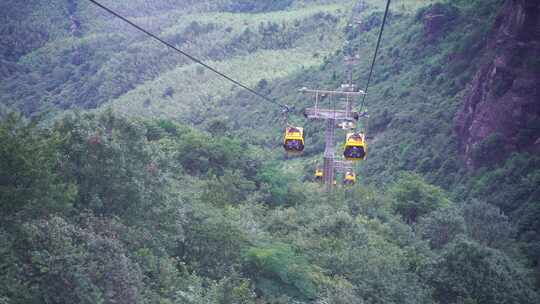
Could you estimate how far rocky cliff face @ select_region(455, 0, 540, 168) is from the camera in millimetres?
47281

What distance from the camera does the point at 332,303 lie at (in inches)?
746

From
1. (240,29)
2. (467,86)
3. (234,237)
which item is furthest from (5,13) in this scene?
(234,237)

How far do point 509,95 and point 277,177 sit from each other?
2041 cm

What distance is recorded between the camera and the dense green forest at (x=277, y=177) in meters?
15.0

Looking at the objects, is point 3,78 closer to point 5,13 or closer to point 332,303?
point 5,13

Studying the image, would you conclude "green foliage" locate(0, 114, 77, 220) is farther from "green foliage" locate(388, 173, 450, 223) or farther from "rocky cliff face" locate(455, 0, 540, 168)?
"rocky cliff face" locate(455, 0, 540, 168)

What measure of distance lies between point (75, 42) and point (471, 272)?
97161mm

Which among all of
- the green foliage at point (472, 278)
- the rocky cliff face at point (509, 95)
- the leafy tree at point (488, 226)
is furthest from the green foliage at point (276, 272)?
the rocky cliff face at point (509, 95)

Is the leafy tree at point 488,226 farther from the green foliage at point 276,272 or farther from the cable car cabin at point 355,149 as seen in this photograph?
the green foliage at point 276,272

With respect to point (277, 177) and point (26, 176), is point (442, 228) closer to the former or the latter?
point (277, 177)

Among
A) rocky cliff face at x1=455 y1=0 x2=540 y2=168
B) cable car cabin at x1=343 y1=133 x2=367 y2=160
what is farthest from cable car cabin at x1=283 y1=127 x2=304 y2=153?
rocky cliff face at x1=455 y1=0 x2=540 y2=168

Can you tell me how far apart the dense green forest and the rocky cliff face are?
15 centimetres

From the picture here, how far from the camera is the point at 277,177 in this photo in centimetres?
3969

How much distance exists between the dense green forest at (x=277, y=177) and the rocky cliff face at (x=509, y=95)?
145mm
